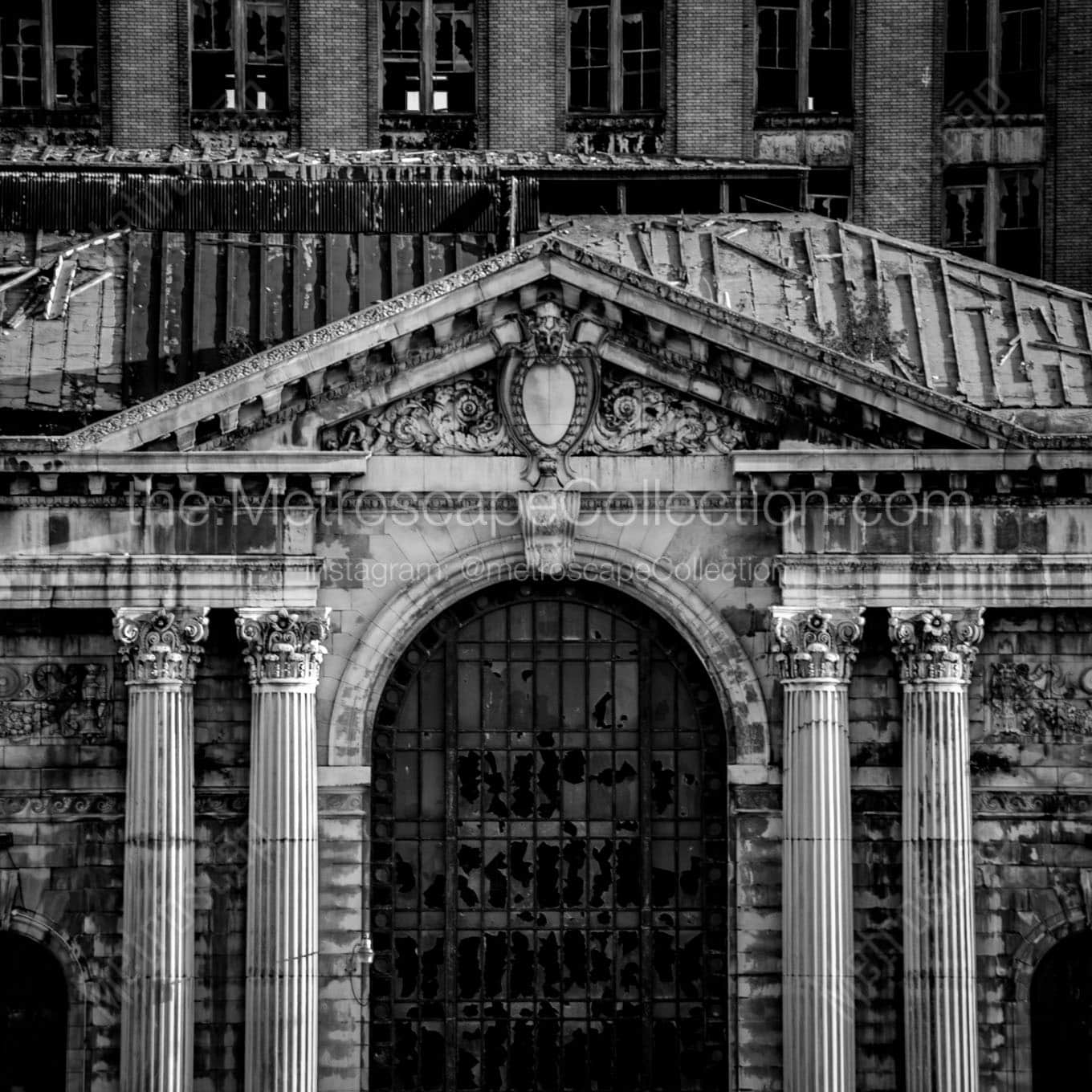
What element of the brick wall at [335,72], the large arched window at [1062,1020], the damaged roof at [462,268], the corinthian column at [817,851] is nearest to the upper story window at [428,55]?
the brick wall at [335,72]

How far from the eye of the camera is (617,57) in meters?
52.4

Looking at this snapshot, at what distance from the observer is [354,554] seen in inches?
1563

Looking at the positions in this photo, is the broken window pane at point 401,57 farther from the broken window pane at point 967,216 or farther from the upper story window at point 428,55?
the broken window pane at point 967,216

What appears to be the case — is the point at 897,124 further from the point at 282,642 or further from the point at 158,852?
the point at 158,852

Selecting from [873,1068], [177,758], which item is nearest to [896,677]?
[873,1068]

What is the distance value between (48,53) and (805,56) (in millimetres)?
14834

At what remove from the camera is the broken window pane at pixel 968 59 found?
52.5m

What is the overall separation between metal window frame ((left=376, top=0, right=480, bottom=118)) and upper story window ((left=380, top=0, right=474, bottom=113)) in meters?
0.02

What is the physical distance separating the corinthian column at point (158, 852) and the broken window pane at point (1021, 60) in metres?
21.9

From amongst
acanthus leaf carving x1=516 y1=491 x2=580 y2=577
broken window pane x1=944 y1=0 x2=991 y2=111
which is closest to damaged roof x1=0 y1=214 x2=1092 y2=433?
acanthus leaf carving x1=516 y1=491 x2=580 y2=577

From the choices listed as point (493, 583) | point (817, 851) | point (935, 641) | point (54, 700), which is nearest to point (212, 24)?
point (493, 583)

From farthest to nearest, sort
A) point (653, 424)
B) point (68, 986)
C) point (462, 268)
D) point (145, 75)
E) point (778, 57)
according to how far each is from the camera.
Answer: point (778, 57) < point (145, 75) < point (462, 268) < point (653, 424) < point (68, 986)

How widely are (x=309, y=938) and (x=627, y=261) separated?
518 inches

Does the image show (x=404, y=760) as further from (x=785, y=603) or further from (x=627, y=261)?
(x=627, y=261)
